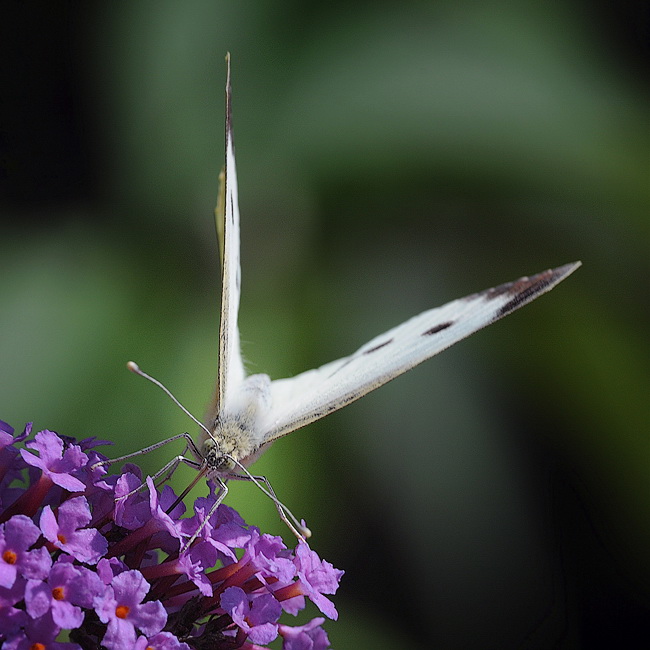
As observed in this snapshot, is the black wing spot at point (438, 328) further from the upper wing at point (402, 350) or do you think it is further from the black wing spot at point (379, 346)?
the black wing spot at point (379, 346)

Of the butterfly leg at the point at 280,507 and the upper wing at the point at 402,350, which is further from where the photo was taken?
the upper wing at the point at 402,350

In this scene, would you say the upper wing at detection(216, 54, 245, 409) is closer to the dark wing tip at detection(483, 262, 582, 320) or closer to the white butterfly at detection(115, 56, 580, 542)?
the white butterfly at detection(115, 56, 580, 542)

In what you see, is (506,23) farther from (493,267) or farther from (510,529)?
(510,529)

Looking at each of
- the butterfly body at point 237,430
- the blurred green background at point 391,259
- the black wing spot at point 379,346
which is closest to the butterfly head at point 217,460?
the butterfly body at point 237,430

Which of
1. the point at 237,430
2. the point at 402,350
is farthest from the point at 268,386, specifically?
the point at 402,350

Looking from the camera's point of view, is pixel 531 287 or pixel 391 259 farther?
pixel 391 259

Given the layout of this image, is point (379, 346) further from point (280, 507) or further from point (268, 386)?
point (280, 507)

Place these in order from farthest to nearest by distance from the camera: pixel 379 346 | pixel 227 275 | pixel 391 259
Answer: pixel 391 259 → pixel 379 346 → pixel 227 275

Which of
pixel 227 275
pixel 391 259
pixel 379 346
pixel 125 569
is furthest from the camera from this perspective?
pixel 391 259
